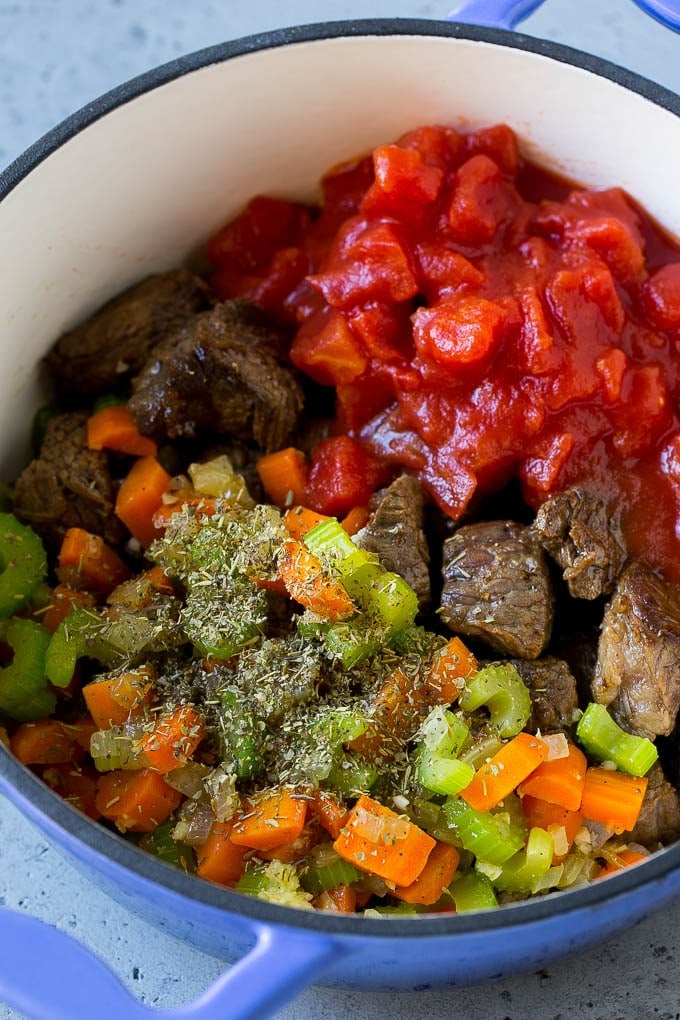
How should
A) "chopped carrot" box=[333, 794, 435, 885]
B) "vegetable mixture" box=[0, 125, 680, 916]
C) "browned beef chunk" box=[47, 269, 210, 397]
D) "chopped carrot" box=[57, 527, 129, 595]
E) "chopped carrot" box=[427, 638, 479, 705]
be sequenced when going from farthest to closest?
1. "browned beef chunk" box=[47, 269, 210, 397]
2. "chopped carrot" box=[57, 527, 129, 595]
3. "chopped carrot" box=[427, 638, 479, 705]
4. "vegetable mixture" box=[0, 125, 680, 916]
5. "chopped carrot" box=[333, 794, 435, 885]

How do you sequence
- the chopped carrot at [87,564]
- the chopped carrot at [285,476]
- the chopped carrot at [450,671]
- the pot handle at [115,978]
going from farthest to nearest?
the chopped carrot at [285,476] < the chopped carrot at [87,564] < the chopped carrot at [450,671] < the pot handle at [115,978]

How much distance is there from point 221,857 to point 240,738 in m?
0.23

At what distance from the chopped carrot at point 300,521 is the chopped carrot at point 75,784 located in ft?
2.27

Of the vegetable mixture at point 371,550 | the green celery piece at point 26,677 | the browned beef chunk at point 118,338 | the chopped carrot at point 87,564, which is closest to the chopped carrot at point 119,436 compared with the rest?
the vegetable mixture at point 371,550

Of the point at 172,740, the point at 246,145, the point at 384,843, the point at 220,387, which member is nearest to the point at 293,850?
the point at 384,843

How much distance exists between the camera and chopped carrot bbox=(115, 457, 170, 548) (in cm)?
269

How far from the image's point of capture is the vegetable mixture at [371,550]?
2.24m

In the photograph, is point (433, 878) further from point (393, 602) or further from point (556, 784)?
point (393, 602)

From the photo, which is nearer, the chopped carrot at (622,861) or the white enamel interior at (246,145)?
the chopped carrot at (622,861)

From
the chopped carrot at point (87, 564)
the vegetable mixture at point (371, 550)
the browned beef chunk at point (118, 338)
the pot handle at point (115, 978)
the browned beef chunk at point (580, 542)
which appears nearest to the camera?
the pot handle at point (115, 978)

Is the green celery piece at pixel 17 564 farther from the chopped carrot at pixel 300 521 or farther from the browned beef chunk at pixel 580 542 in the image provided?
the browned beef chunk at pixel 580 542

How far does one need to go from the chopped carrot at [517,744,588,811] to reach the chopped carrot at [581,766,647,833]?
35 mm

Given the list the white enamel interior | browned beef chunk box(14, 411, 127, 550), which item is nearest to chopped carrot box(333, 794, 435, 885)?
browned beef chunk box(14, 411, 127, 550)

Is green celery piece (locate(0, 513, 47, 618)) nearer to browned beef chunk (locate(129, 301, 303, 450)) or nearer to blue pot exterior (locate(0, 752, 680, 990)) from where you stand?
browned beef chunk (locate(129, 301, 303, 450))
